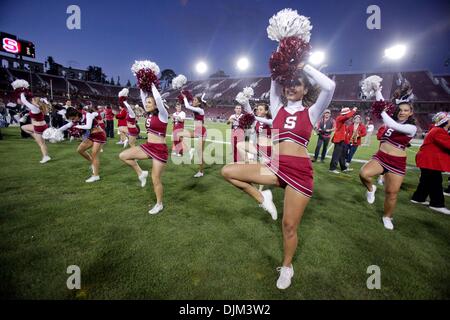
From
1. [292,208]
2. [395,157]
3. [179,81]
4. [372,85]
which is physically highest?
[179,81]

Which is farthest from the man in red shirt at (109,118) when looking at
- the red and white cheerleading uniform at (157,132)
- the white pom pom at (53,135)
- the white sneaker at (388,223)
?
the white sneaker at (388,223)

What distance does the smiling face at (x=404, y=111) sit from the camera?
12.3 ft

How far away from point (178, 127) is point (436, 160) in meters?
7.78

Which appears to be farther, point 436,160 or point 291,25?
point 436,160

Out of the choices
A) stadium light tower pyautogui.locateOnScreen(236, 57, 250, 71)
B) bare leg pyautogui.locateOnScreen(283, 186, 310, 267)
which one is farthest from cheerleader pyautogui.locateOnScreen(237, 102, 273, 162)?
stadium light tower pyautogui.locateOnScreen(236, 57, 250, 71)

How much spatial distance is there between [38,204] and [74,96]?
5547cm

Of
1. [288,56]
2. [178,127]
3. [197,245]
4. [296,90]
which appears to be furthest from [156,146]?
[178,127]

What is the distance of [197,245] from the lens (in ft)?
10.6

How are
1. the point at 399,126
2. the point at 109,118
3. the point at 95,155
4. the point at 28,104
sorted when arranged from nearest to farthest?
the point at 399,126 → the point at 95,155 → the point at 28,104 → the point at 109,118

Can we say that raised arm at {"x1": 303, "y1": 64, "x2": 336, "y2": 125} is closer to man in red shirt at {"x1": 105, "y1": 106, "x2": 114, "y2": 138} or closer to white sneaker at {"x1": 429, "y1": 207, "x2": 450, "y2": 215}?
white sneaker at {"x1": 429, "y1": 207, "x2": 450, "y2": 215}

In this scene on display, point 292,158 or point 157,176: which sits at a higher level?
point 292,158

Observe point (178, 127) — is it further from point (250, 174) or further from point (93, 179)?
point (250, 174)
